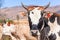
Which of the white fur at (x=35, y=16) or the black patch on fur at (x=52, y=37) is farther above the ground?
the white fur at (x=35, y=16)

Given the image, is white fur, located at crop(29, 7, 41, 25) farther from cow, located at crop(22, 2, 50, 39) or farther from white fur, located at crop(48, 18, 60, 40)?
white fur, located at crop(48, 18, 60, 40)

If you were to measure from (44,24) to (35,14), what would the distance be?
0.17 meters

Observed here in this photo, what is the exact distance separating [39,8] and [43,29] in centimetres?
28

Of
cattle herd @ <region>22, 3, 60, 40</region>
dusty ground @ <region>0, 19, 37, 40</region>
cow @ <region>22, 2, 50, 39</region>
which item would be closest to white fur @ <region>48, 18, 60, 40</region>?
cattle herd @ <region>22, 3, 60, 40</region>

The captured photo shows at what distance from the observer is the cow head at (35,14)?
4793mm

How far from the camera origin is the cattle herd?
4.77 meters

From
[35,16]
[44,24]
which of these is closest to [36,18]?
[35,16]

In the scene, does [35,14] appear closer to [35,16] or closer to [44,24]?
[35,16]

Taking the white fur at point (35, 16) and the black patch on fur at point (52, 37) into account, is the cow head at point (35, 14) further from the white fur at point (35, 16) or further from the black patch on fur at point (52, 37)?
the black patch on fur at point (52, 37)

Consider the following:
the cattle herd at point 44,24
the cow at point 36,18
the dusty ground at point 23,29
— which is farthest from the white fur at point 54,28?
the dusty ground at point 23,29

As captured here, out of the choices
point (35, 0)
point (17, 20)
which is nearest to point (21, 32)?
point (17, 20)

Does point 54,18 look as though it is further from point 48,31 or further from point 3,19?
point 3,19

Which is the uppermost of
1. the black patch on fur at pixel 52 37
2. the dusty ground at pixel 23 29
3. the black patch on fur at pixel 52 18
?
the black patch on fur at pixel 52 18

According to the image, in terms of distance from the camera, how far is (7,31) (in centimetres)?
484
